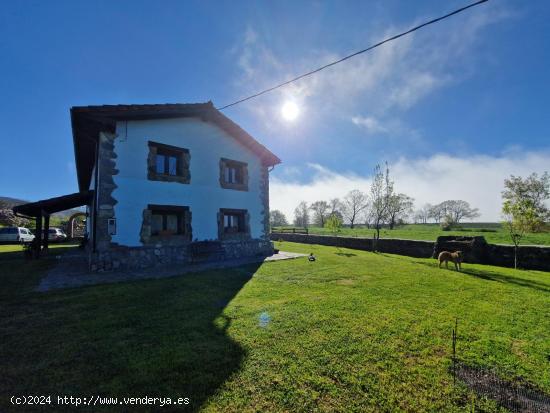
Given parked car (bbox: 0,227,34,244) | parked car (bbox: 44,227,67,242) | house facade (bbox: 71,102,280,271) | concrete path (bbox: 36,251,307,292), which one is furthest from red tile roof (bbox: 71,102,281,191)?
parked car (bbox: 0,227,34,244)

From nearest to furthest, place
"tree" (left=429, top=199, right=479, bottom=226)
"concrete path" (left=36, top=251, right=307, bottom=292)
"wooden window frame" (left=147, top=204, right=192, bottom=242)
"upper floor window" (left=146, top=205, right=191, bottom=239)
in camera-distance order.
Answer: "concrete path" (left=36, top=251, right=307, bottom=292)
"wooden window frame" (left=147, top=204, right=192, bottom=242)
"upper floor window" (left=146, top=205, right=191, bottom=239)
"tree" (left=429, top=199, right=479, bottom=226)

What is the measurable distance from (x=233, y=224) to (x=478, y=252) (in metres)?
13.7

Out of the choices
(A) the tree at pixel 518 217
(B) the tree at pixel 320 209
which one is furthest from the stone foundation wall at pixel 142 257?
(B) the tree at pixel 320 209

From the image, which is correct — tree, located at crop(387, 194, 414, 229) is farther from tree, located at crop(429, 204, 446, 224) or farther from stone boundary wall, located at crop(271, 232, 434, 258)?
tree, located at crop(429, 204, 446, 224)

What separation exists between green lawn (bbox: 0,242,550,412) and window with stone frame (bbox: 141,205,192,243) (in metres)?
3.91

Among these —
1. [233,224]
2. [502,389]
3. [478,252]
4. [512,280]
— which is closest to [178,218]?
[233,224]

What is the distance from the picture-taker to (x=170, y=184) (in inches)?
436

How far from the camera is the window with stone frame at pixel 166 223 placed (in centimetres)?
1031

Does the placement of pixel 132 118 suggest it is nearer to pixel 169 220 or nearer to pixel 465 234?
pixel 169 220

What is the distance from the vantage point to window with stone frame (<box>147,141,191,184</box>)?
10656 millimetres

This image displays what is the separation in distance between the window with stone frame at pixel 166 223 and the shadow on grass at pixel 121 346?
14.3 feet

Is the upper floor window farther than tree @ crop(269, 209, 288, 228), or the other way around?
tree @ crop(269, 209, 288, 228)

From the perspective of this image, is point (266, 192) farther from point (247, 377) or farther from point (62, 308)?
point (247, 377)

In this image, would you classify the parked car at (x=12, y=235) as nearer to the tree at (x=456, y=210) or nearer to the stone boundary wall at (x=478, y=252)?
the stone boundary wall at (x=478, y=252)
